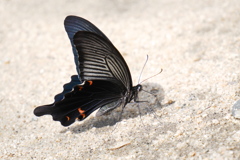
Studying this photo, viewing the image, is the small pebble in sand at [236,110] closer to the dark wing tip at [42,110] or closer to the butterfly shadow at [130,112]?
the butterfly shadow at [130,112]

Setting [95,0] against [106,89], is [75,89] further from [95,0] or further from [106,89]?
[95,0]

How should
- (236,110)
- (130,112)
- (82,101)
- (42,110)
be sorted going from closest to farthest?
(236,110) → (42,110) → (82,101) → (130,112)

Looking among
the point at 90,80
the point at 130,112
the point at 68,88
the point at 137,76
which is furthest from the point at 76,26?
the point at 137,76

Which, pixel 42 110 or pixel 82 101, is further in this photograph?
pixel 82 101

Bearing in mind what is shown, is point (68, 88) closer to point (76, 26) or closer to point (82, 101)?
point (82, 101)

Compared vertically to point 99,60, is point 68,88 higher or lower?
lower
